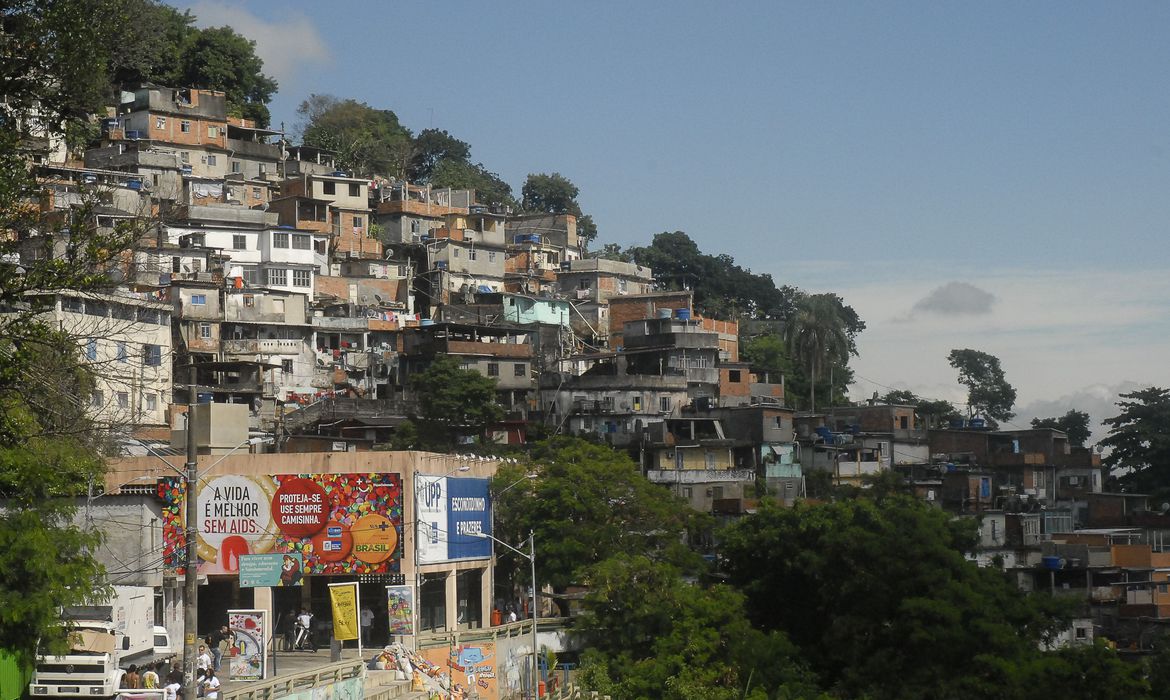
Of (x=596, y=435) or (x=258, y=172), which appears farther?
(x=258, y=172)

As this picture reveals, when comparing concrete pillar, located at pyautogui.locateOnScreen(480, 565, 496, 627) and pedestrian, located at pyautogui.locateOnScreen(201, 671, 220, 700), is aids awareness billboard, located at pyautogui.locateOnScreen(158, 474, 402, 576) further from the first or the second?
pedestrian, located at pyautogui.locateOnScreen(201, 671, 220, 700)

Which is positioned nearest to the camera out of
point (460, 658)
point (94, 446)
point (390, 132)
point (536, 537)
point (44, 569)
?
point (44, 569)

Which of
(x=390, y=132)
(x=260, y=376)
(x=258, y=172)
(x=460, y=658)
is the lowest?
(x=460, y=658)

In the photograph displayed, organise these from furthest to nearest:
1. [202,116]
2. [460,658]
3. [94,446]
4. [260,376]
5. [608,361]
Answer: [202,116] < [608,361] < [260,376] < [460,658] < [94,446]

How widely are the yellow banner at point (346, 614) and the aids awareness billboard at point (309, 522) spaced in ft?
24.4

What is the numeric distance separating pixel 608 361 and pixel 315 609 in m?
33.4

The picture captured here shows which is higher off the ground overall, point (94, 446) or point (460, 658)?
point (94, 446)

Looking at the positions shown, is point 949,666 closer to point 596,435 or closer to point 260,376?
point 596,435

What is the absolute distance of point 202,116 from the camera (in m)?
84.3

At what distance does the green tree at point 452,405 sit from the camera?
65.6 m

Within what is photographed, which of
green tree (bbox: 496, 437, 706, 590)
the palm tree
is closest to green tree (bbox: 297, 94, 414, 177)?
the palm tree

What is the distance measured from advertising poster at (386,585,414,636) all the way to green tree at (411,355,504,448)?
24.6m

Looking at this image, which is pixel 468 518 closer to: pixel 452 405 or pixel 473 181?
pixel 452 405

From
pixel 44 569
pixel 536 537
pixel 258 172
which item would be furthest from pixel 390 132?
pixel 44 569
